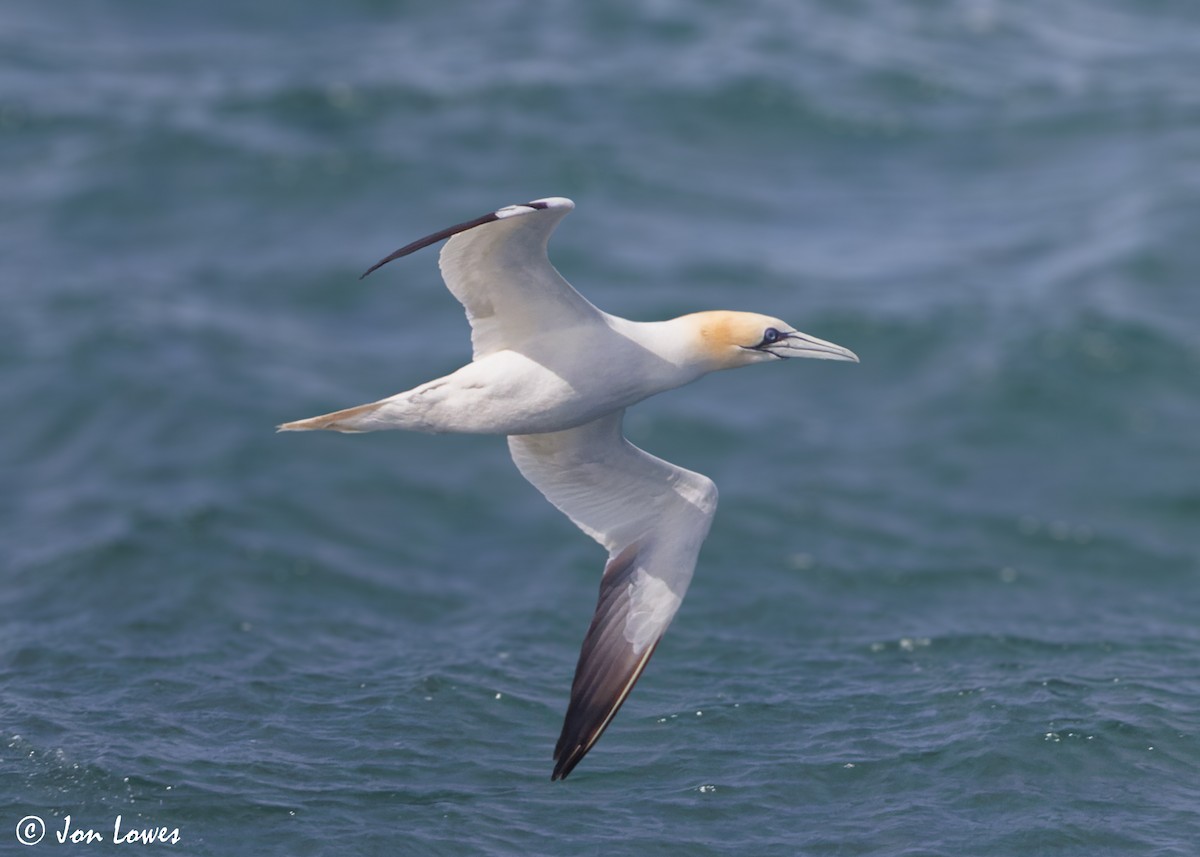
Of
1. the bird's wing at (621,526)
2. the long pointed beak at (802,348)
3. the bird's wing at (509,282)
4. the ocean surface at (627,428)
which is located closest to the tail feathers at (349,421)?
the bird's wing at (509,282)

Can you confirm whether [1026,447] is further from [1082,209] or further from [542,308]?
[542,308]

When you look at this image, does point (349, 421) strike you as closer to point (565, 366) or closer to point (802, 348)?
point (565, 366)

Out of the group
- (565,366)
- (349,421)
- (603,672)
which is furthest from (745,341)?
(349,421)

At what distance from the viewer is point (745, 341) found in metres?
9.80

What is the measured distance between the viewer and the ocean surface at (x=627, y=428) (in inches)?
404

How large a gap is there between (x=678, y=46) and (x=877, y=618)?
1411 centimetres

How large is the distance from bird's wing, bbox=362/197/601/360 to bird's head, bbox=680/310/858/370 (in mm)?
659

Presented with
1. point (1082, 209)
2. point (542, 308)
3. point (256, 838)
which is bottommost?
point (256, 838)

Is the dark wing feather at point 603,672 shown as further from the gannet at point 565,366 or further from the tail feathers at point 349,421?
the tail feathers at point 349,421

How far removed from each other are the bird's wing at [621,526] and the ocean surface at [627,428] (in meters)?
0.80

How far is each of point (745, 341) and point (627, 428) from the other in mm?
8169

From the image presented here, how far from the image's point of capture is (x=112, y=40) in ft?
84.1

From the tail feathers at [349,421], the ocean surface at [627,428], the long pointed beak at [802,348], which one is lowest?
the ocean surface at [627,428]

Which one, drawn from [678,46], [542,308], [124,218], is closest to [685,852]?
[542,308]
